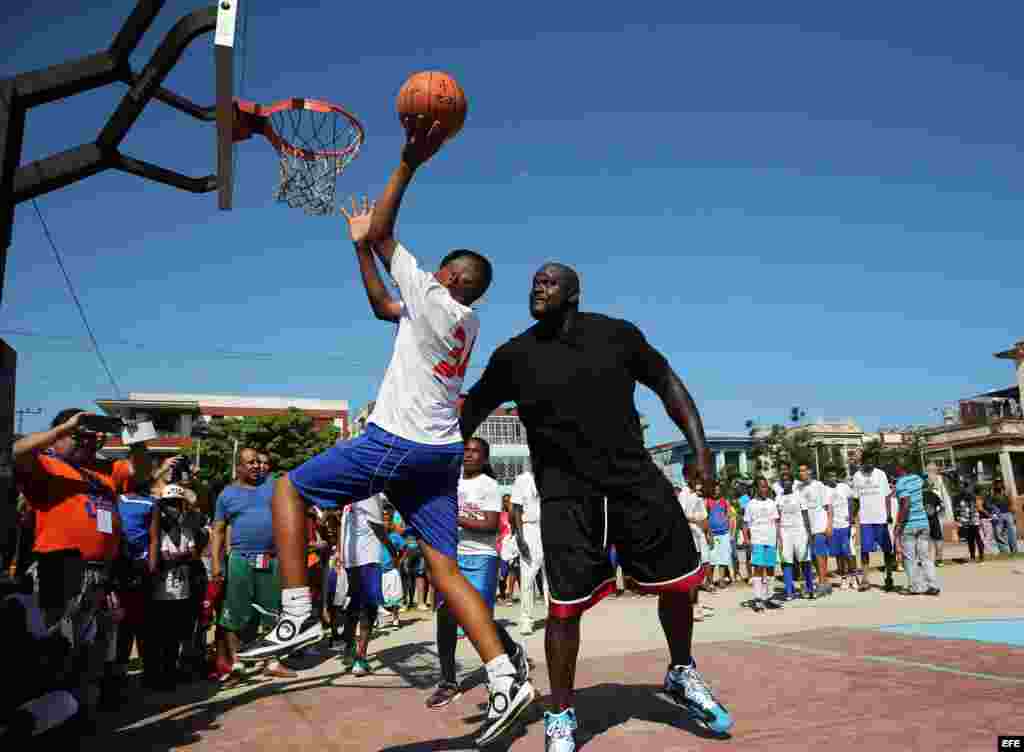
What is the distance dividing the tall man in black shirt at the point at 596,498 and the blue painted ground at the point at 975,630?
365 centimetres

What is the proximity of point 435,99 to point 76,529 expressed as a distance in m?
3.67

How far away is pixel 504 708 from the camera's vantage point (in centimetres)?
333

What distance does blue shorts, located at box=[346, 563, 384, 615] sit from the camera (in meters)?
7.11

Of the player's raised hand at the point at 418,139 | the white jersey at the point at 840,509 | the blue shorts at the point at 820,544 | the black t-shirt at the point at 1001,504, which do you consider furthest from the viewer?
the black t-shirt at the point at 1001,504

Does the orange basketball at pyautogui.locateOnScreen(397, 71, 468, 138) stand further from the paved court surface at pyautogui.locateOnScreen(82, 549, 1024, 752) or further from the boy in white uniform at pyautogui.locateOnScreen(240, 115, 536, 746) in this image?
the paved court surface at pyautogui.locateOnScreen(82, 549, 1024, 752)

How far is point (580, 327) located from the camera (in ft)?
13.2

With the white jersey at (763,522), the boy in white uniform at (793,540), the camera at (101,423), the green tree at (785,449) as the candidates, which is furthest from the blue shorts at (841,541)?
the green tree at (785,449)

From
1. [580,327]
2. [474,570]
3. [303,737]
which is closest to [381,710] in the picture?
[303,737]

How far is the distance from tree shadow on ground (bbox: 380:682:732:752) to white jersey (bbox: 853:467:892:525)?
9807mm

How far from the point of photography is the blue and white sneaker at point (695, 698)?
3.65 m

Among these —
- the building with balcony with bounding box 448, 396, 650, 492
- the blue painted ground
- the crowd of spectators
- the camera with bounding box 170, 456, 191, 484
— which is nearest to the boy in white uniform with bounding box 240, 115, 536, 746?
the crowd of spectators

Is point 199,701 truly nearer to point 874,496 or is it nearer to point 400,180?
point 400,180

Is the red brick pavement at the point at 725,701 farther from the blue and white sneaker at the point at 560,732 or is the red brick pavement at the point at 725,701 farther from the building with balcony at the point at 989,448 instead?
the building with balcony at the point at 989,448

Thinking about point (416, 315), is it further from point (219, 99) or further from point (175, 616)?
point (175, 616)
